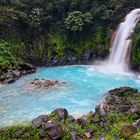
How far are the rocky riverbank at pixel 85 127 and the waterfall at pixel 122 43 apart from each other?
10797mm

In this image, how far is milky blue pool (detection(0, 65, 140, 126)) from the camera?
51.7ft

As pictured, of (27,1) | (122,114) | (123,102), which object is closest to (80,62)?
(27,1)

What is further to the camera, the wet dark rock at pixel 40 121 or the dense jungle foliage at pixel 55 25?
the dense jungle foliage at pixel 55 25

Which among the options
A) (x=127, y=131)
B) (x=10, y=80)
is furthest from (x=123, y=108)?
(x=10, y=80)

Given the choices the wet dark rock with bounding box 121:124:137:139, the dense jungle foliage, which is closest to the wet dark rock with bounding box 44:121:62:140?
the wet dark rock with bounding box 121:124:137:139

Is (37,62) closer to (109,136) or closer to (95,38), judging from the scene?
(95,38)

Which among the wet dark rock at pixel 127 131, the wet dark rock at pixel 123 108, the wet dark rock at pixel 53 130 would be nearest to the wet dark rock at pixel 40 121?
the wet dark rock at pixel 53 130

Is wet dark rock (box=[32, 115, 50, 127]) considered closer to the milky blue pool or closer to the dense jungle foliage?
the milky blue pool

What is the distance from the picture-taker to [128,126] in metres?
11.2

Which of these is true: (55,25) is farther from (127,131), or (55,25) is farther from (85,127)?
(127,131)

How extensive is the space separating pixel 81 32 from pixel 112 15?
293 centimetres

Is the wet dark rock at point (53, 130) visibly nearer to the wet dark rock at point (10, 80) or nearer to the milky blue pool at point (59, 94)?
the milky blue pool at point (59, 94)

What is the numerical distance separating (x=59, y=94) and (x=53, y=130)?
6968mm

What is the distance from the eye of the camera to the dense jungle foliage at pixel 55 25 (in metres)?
26.2
